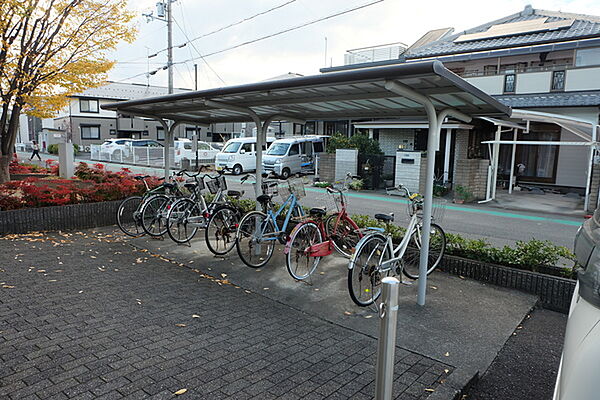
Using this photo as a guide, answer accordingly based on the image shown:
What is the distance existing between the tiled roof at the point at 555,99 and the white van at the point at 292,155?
8.39 meters

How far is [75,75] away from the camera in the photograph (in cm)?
955

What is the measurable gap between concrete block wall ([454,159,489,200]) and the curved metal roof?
7.73m

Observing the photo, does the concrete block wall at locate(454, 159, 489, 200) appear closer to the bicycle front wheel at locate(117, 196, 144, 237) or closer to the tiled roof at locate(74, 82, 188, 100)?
the bicycle front wheel at locate(117, 196, 144, 237)

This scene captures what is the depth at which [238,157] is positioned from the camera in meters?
19.4

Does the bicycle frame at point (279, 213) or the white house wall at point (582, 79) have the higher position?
the white house wall at point (582, 79)

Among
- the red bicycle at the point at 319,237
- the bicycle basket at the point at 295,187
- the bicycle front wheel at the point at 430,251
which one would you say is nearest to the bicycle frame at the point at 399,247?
the bicycle front wheel at the point at 430,251

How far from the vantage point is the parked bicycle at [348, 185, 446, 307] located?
410 centimetres

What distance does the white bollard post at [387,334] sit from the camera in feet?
6.61

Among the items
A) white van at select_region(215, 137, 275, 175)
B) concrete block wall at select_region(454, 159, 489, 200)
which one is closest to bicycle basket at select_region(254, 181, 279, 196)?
concrete block wall at select_region(454, 159, 489, 200)

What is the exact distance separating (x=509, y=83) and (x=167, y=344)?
16.3 m

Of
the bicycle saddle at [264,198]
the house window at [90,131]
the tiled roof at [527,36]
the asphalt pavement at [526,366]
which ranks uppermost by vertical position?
the tiled roof at [527,36]

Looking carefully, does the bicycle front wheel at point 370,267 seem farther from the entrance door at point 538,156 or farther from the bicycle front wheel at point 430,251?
the entrance door at point 538,156

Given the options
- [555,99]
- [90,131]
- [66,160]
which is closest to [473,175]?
[555,99]

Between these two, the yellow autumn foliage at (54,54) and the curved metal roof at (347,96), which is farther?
the yellow autumn foliage at (54,54)
